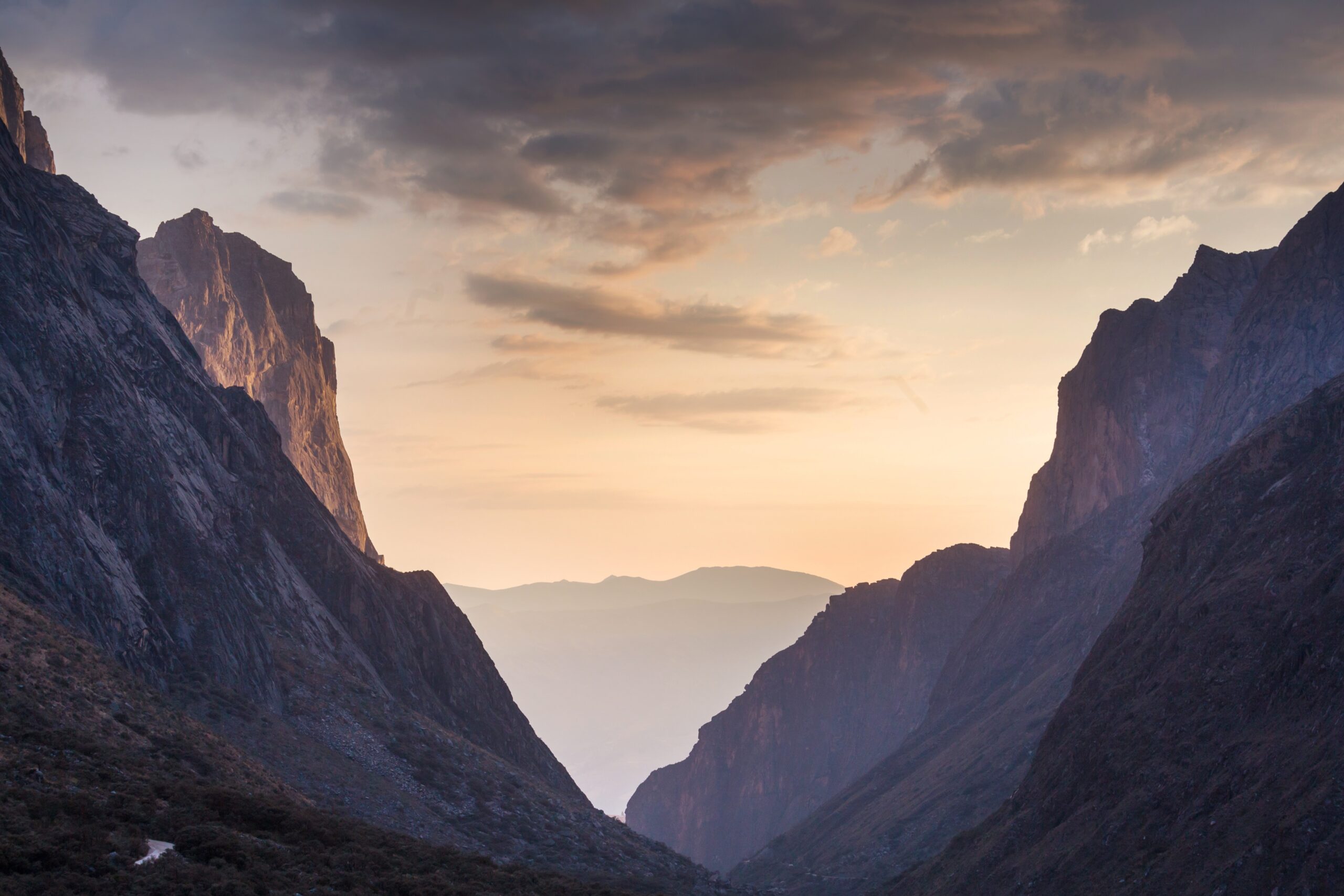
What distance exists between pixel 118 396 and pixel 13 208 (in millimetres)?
14916

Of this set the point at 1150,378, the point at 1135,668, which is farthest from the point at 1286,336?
the point at 1135,668

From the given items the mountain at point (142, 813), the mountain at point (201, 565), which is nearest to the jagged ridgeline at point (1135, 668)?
the mountain at point (142, 813)

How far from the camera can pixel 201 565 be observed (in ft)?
284

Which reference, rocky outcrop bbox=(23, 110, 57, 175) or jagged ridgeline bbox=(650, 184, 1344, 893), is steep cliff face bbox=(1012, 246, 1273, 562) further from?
rocky outcrop bbox=(23, 110, 57, 175)

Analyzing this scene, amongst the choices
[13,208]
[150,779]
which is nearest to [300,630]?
[13,208]

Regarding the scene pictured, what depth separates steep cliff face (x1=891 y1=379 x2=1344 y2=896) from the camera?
56.3 metres

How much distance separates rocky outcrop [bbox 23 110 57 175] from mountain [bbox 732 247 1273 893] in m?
121

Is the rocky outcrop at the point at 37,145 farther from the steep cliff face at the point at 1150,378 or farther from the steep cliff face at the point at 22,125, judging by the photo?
the steep cliff face at the point at 1150,378

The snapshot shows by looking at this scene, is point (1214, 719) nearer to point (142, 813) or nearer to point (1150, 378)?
point (142, 813)

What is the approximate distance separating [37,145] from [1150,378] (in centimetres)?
16024

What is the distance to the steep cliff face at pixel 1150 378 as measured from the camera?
573 ft

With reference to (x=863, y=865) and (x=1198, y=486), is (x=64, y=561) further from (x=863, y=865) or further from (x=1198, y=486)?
(x=863, y=865)

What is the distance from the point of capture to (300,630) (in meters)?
97.7

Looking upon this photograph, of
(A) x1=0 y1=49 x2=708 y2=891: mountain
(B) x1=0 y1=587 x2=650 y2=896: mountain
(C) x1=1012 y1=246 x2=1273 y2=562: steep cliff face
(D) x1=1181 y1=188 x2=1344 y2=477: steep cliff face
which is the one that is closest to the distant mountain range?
(B) x1=0 y1=587 x2=650 y2=896: mountain
